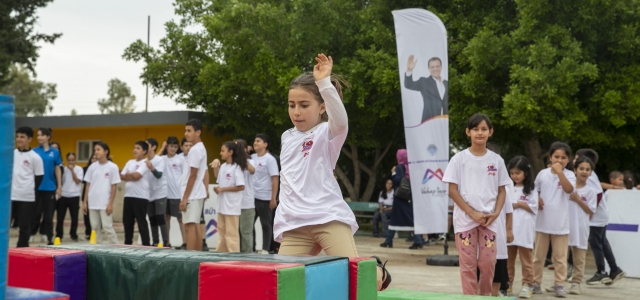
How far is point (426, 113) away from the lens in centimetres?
1225

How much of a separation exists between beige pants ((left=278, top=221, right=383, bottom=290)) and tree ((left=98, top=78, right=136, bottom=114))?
7849cm

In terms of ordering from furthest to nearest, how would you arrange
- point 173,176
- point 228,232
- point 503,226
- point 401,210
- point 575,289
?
point 401,210
point 173,176
point 228,232
point 575,289
point 503,226

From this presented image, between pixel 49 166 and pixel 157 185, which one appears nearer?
pixel 157 185

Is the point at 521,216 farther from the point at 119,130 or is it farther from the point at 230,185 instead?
the point at 119,130

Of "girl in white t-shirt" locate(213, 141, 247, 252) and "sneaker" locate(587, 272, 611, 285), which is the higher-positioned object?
"girl in white t-shirt" locate(213, 141, 247, 252)

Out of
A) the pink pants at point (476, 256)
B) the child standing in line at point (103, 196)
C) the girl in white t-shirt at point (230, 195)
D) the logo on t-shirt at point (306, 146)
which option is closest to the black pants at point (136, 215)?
the child standing in line at point (103, 196)

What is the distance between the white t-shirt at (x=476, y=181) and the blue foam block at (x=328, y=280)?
104 inches

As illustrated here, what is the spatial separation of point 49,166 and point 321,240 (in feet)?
32.1

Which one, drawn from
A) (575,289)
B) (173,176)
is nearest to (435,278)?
(575,289)

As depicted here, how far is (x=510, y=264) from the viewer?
8664 mm

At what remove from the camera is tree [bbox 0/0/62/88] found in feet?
92.4

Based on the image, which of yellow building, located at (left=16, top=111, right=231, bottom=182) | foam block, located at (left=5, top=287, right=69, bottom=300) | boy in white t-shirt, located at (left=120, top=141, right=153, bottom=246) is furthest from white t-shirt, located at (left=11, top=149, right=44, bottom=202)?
yellow building, located at (left=16, top=111, right=231, bottom=182)

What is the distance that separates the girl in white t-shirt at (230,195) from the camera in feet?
34.9

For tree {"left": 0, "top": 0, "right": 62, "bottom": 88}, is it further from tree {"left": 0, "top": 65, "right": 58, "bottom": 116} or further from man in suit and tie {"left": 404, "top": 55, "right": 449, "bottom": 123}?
tree {"left": 0, "top": 65, "right": 58, "bottom": 116}
